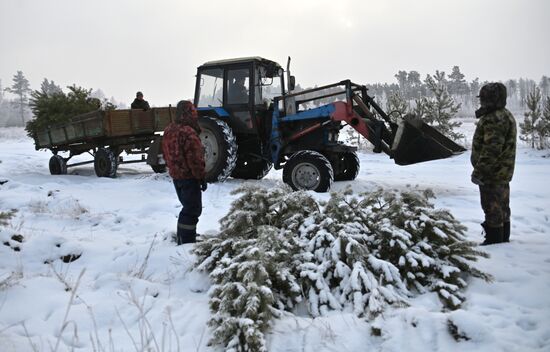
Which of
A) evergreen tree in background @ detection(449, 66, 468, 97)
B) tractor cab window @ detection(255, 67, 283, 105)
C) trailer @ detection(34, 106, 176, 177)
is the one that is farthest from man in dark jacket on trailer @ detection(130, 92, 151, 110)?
evergreen tree in background @ detection(449, 66, 468, 97)

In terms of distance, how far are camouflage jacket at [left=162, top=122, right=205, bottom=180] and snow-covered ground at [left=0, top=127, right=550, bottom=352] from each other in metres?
0.87

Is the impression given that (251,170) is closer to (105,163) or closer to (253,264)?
(105,163)

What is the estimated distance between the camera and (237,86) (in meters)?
8.95

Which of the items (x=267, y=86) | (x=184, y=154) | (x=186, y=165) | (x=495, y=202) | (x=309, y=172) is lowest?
(x=495, y=202)

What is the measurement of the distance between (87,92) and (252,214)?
10388mm

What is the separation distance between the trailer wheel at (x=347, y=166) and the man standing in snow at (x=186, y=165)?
184 inches

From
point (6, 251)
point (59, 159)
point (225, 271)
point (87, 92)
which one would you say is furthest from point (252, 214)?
point (87, 92)

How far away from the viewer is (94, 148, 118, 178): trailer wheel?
10.3 m

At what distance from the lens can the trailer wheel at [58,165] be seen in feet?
36.7

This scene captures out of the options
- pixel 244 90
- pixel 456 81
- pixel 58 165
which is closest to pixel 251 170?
pixel 244 90

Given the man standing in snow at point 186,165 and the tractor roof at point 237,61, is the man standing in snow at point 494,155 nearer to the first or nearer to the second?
the man standing in snow at point 186,165

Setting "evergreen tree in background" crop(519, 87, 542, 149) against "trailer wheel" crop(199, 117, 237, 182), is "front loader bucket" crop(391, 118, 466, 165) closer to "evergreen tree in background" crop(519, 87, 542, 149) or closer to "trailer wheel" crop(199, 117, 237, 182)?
"trailer wheel" crop(199, 117, 237, 182)

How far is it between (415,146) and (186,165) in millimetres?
4343

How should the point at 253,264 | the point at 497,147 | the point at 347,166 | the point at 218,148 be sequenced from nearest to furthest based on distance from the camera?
the point at 253,264
the point at 497,147
the point at 218,148
the point at 347,166
